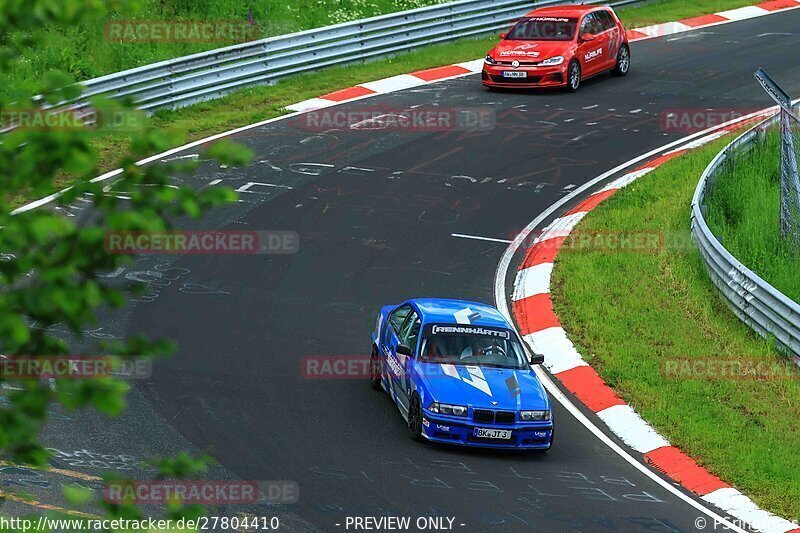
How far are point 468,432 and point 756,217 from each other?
798 centimetres

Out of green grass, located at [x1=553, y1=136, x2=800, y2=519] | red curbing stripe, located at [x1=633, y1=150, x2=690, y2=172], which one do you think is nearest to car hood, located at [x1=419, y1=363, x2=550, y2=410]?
green grass, located at [x1=553, y1=136, x2=800, y2=519]

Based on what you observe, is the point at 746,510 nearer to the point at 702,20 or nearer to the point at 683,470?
the point at 683,470

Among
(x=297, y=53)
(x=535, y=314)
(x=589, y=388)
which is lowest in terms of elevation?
(x=589, y=388)

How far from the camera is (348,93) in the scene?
25.0 meters

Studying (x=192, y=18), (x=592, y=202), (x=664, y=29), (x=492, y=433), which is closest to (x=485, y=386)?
(x=492, y=433)

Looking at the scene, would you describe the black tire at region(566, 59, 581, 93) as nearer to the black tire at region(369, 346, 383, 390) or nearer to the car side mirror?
the black tire at region(369, 346, 383, 390)

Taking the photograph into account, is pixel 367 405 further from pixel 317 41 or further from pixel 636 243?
pixel 317 41

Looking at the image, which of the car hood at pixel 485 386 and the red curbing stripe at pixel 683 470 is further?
the car hood at pixel 485 386

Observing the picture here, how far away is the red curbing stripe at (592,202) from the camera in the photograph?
1994 cm

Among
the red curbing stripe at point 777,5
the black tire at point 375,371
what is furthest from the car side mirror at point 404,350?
the red curbing stripe at point 777,5

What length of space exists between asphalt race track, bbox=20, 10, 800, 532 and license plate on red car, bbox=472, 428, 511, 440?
261mm

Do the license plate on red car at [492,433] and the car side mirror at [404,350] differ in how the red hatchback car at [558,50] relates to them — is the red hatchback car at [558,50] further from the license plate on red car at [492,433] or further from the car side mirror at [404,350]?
the license plate on red car at [492,433]

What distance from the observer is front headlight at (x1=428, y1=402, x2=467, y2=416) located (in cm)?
1204

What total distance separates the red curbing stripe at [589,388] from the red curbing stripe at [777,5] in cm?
2259
